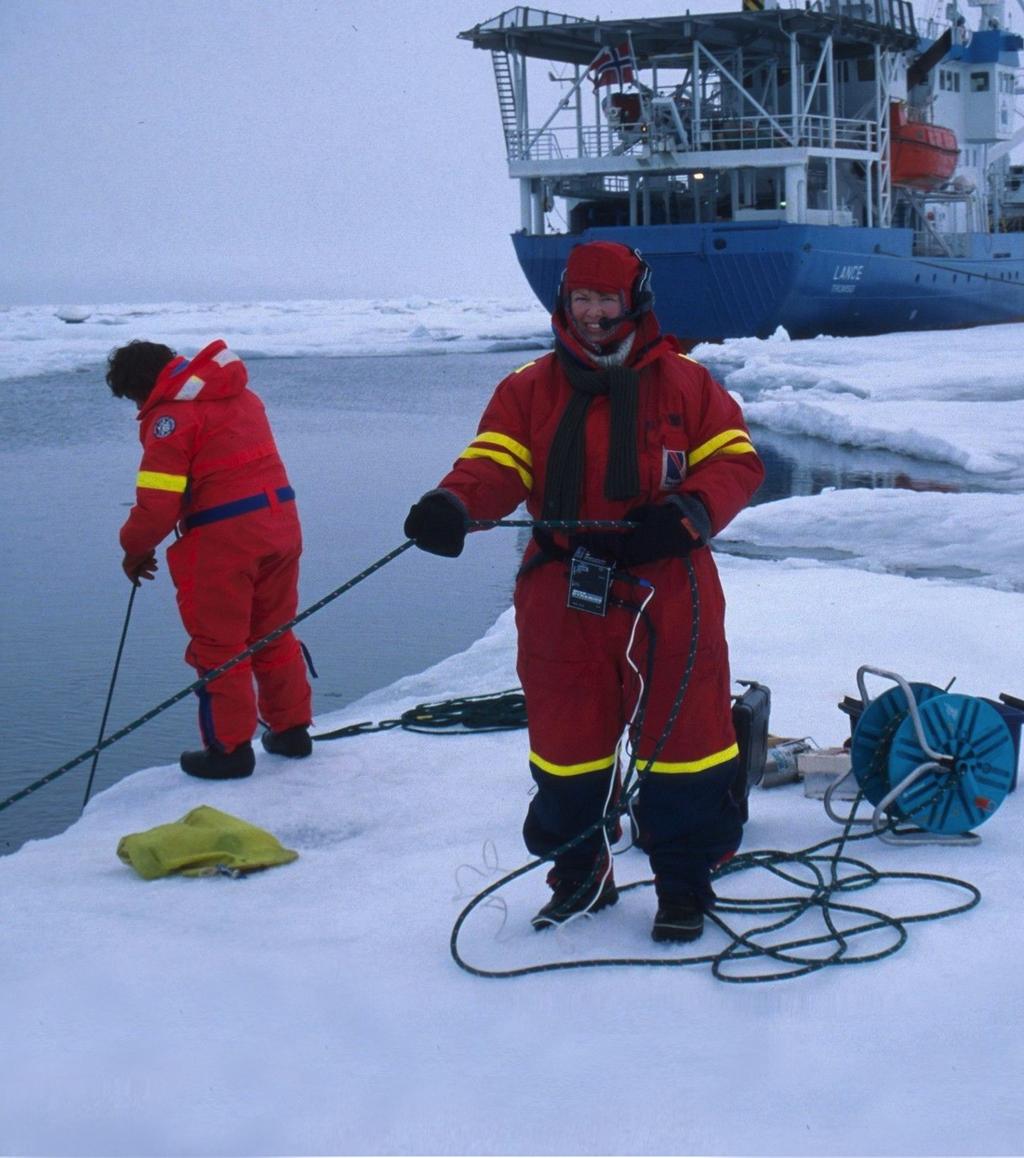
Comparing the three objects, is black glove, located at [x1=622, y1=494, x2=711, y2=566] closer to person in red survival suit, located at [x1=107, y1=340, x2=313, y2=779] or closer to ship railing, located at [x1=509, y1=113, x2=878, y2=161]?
person in red survival suit, located at [x1=107, y1=340, x2=313, y2=779]

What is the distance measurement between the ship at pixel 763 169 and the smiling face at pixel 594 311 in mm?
19497

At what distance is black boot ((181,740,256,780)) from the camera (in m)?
4.08

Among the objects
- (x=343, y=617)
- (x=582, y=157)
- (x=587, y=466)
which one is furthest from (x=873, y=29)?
(x=587, y=466)

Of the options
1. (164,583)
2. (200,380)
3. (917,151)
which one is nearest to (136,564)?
(200,380)

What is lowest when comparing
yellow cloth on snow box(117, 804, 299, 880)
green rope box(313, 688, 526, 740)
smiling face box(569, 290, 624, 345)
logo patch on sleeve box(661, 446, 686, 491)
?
green rope box(313, 688, 526, 740)

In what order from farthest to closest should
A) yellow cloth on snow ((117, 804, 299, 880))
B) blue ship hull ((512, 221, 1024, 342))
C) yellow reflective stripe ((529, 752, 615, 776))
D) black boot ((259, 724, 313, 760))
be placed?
blue ship hull ((512, 221, 1024, 342)) < black boot ((259, 724, 313, 760)) < yellow cloth on snow ((117, 804, 299, 880)) < yellow reflective stripe ((529, 752, 615, 776))

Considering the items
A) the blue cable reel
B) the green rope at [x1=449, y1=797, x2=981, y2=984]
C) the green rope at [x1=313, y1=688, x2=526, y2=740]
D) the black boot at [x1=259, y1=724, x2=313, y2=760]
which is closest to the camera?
the green rope at [x1=449, y1=797, x2=981, y2=984]

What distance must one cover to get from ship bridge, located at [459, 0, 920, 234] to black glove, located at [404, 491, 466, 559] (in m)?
21.1

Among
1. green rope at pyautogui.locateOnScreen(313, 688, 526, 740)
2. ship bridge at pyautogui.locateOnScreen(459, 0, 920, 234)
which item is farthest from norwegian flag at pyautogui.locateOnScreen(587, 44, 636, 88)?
green rope at pyautogui.locateOnScreen(313, 688, 526, 740)

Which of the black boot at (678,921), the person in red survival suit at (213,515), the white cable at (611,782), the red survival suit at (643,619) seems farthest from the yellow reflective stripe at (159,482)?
the black boot at (678,921)

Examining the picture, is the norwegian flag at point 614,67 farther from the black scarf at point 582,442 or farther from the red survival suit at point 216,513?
the black scarf at point 582,442

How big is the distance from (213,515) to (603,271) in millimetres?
1727

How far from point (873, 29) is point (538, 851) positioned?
936 inches

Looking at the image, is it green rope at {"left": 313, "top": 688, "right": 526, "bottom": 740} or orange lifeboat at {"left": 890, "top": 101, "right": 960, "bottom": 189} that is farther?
orange lifeboat at {"left": 890, "top": 101, "right": 960, "bottom": 189}
